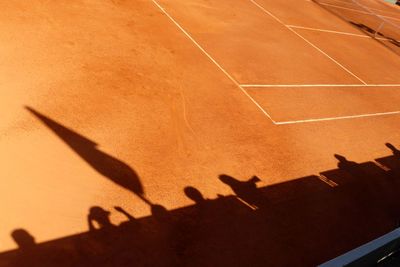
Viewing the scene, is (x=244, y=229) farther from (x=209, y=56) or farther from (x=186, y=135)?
(x=209, y=56)

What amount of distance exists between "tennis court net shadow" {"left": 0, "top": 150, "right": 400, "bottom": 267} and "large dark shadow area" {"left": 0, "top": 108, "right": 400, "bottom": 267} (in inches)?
0.6

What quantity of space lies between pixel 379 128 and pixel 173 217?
8.12 m

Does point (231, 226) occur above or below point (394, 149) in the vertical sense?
below

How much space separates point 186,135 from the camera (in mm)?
7770

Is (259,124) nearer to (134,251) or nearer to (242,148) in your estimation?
(242,148)

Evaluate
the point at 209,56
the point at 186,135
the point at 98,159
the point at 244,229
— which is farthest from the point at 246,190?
the point at 209,56

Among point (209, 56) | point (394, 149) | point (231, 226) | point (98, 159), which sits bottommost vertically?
point (98, 159)

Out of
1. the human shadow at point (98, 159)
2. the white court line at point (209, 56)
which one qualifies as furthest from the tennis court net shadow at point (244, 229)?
the white court line at point (209, 56)

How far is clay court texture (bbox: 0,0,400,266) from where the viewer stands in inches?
229

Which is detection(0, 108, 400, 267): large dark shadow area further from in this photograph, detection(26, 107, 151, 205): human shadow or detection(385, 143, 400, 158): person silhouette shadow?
detection(385, 143, 400, 158): person silhouette shadow

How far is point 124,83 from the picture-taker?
859cm

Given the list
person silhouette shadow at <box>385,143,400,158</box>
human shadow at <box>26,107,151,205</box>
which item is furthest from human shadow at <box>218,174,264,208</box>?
person silhouette shadow at <box>385,143,400,158</box>

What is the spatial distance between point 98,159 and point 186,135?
2.02 meters

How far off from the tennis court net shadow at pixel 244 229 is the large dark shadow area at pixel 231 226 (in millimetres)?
15
